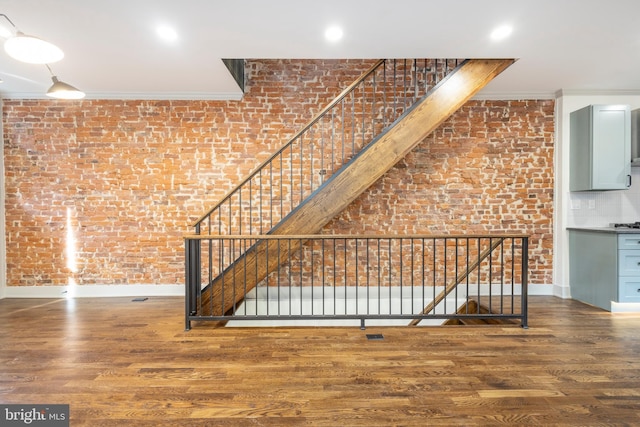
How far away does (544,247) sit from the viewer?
5066 millimetres

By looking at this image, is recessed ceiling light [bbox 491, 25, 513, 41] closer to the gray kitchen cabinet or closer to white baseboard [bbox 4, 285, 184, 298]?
the gray kitchen cabinet

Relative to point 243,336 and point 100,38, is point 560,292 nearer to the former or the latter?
point 243,336

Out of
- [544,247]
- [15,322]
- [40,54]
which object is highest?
[40,54]

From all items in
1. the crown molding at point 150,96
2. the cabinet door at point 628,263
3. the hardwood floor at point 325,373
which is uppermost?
the crown molding at point 150,96

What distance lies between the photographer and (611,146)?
4.45 m

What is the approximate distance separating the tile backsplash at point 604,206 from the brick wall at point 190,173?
314 mm

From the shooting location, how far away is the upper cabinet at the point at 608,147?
443cm

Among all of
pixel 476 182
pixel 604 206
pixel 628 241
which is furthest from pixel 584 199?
pixel 476 182

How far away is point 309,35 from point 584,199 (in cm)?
446

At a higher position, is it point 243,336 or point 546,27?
point 546,27

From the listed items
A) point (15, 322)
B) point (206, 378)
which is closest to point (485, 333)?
point (206, 378)

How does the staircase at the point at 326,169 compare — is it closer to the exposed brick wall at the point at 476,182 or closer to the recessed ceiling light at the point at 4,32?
the exposed brick wall at the point at 476,182

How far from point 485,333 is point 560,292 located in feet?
7.77

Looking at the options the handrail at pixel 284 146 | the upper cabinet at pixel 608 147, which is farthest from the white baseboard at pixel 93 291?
the upper cabinet at pixel 608 147
